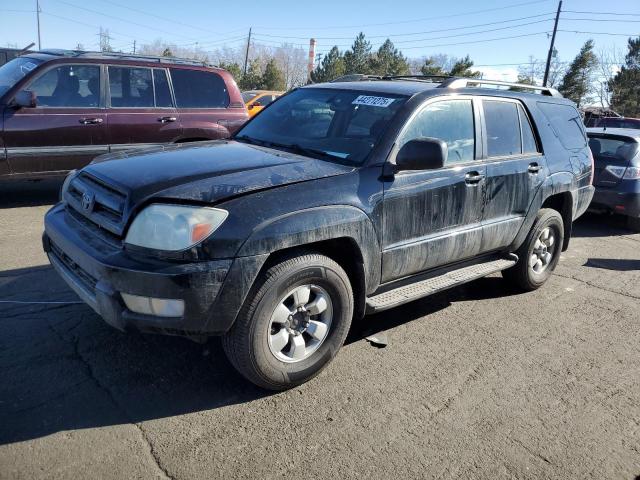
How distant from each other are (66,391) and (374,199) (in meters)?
2.14

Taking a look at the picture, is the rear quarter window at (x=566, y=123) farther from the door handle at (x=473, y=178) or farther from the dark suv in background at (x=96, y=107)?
the dark suv in background at (x=96, y=107)

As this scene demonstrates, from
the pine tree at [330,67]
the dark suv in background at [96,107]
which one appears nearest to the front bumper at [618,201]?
the dark suv in background at [96,107]

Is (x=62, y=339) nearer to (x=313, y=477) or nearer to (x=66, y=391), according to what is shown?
(x=66, y=391)

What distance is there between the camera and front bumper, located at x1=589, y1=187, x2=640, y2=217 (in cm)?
782

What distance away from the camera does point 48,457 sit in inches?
99.4

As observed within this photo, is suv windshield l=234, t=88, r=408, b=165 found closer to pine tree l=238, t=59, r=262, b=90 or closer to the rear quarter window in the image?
the rear quarter window

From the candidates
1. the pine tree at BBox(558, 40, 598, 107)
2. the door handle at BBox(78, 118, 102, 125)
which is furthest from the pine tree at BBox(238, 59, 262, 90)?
the door handle at BBox(78, 118, 102, 125)

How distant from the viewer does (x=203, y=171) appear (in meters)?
3.17

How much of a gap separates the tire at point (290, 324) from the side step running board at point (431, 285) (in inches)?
12.0

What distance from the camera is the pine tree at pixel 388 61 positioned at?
59475 mm

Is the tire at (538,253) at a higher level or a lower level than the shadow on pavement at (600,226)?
higher

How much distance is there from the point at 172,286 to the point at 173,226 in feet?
1.03

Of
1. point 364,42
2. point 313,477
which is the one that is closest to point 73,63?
point 313,477

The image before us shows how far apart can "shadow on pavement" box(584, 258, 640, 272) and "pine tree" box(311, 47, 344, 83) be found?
4997 cm
